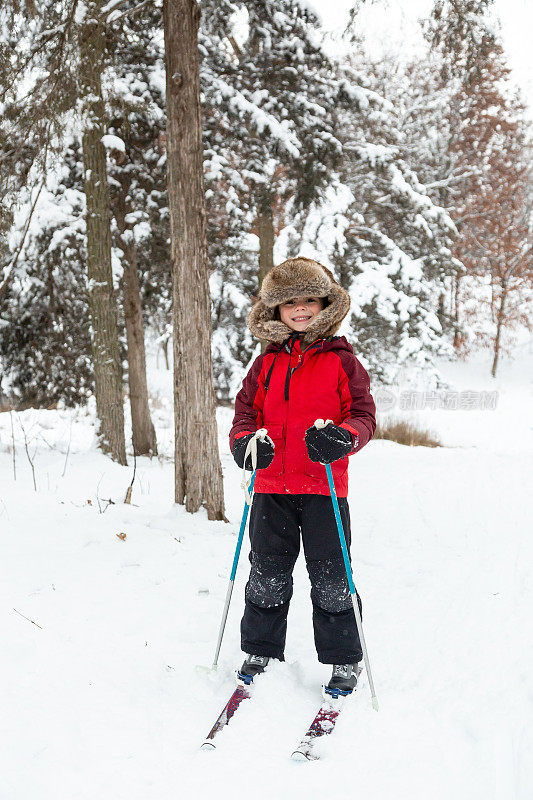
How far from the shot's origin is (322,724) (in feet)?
7.48

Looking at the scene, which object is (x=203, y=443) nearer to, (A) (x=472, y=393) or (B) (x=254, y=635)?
(B) (x=254, y=635)

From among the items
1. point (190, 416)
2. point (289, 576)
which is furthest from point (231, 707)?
point (190, 416)

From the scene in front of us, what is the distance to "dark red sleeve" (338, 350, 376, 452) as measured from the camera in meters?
2.58

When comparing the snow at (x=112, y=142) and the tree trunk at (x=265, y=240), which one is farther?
the tree trunk at (x=265, y=240)

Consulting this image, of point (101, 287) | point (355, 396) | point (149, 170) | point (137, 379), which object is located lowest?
point (137, 379)

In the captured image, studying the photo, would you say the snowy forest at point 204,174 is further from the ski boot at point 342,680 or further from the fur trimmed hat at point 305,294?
the ski boot at point 342,680

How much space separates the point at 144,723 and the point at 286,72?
28.8 feet

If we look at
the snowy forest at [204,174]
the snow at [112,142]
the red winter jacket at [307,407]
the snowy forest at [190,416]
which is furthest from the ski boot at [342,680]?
the snow at [112,142]

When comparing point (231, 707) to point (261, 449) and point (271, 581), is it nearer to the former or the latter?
point (271, 581)

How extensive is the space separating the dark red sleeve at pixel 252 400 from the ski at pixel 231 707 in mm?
1131

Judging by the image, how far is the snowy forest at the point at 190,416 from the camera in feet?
7.46

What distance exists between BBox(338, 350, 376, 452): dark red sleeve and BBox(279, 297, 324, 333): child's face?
0.26 m

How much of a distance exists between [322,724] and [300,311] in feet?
6.25

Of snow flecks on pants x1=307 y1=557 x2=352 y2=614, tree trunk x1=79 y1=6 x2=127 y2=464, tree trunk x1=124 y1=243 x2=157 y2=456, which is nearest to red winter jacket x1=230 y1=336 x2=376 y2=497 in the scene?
Answer: snow flecks on pants x1=307 y1=557 x2=352 y2=614
